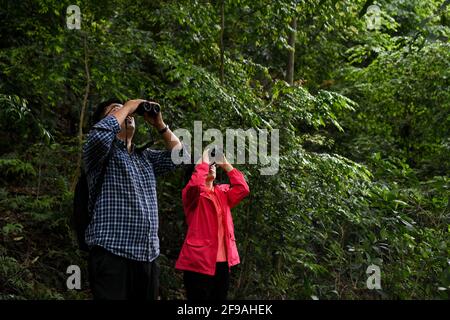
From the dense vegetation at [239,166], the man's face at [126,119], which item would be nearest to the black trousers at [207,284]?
the dense vegetation at [239,166]

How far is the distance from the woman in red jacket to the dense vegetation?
756 mm

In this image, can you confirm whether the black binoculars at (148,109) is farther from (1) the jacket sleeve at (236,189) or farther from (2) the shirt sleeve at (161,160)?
(1) the jacket sleeve at (236,189)

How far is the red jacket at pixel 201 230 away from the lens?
4.52 metres

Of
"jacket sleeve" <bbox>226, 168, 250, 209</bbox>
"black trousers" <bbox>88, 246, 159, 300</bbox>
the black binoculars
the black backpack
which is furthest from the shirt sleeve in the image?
"jacket sleeve" <bbox>226, 168, 250, 209</bbox>

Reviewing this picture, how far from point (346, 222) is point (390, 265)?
897 millimetres

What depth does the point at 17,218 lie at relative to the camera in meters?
7.16

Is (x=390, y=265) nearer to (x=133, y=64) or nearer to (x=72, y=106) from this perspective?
(x=133, y=64)

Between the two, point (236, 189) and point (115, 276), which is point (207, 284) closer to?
point (236, 189)

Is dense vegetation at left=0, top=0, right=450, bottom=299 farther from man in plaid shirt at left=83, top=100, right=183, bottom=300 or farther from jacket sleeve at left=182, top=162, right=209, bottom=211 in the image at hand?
man in plaid shirt at left=83, top=100, right=183, bottom=300

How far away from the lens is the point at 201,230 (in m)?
4.62

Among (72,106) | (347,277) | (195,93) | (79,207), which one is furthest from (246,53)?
(79,207)

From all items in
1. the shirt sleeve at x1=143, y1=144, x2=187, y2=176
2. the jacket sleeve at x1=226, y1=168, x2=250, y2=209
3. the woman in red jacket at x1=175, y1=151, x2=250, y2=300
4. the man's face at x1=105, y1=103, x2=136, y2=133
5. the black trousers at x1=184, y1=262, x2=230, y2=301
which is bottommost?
the black trousers at x1=184, y1=262, x2=230, y2=301

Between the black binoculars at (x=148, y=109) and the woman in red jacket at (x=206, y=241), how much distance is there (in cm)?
106

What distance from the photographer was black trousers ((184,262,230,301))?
4.51m
